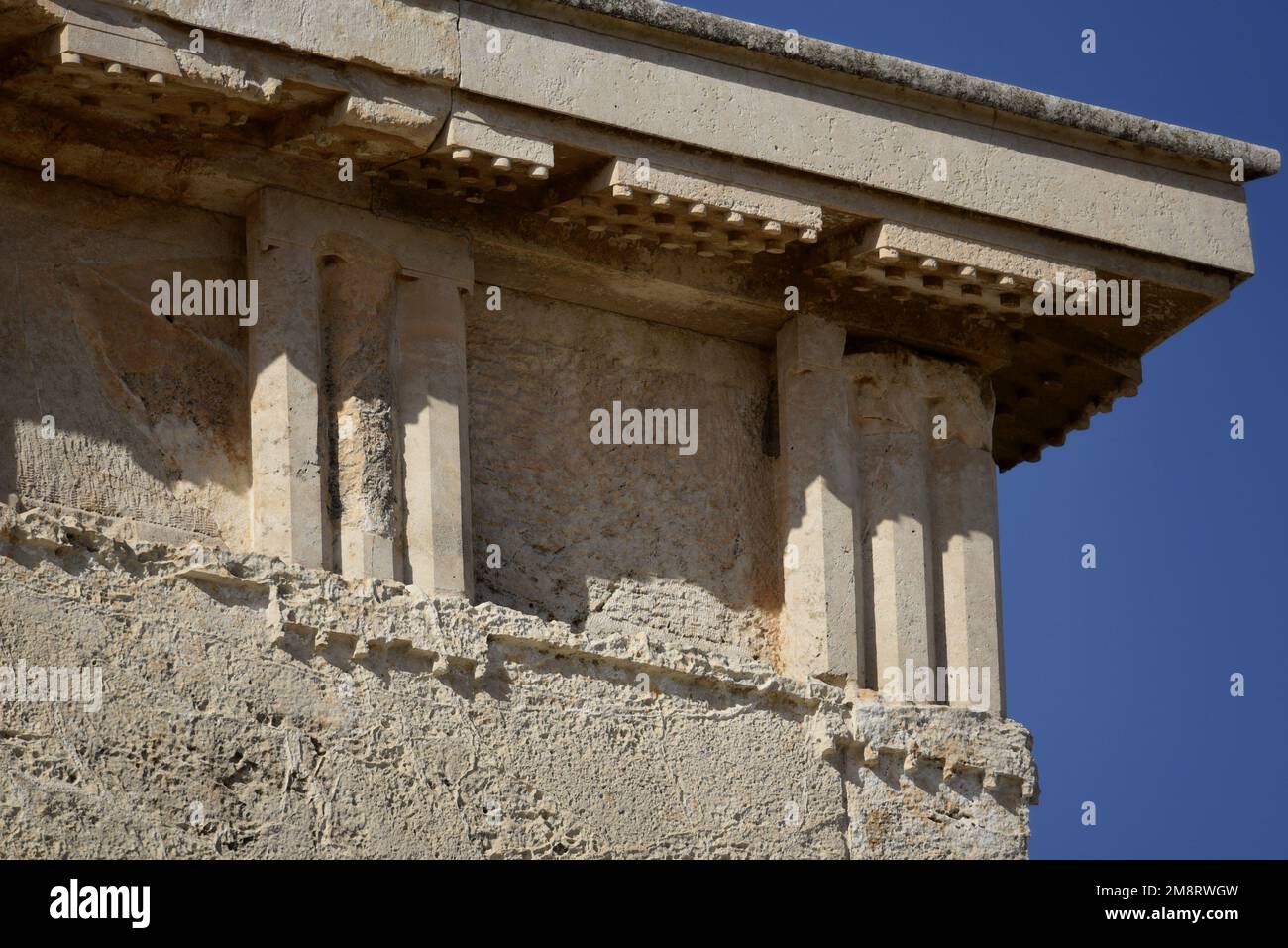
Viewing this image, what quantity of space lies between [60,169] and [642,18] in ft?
6.61

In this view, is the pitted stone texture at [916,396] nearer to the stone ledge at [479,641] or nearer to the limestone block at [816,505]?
the limestone block at [816,505]

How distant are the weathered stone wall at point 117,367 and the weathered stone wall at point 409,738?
1.54 ft

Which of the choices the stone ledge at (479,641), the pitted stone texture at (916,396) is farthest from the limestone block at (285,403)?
the pitted stone texture at (916,396)

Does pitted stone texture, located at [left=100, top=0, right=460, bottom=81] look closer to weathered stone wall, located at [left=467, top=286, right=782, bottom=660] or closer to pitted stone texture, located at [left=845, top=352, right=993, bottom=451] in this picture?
weathered stone wall, located at [left=467, top=286, right=782, bottom=660]

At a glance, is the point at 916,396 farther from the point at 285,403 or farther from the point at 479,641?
the point at 285,403

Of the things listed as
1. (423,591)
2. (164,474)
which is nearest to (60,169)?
(164,474)

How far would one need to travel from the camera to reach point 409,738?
1052 cm

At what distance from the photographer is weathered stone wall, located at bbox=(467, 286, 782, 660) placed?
11594mm

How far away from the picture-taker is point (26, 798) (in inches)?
384

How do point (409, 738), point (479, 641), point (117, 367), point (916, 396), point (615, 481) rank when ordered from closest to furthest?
1. point (409, 738)
2. point (479, 641)
3. point (117, 367)
4. point (615, 481)
5. point (916, 396)

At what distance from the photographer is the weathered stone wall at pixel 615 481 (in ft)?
38.0

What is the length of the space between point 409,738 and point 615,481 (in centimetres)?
168

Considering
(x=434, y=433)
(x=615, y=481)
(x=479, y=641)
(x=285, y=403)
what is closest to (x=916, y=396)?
(x=615, y=481)
